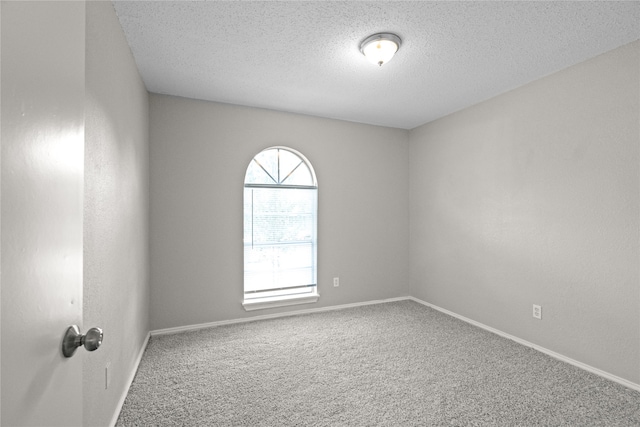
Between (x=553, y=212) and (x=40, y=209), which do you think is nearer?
(x=40, y=209)

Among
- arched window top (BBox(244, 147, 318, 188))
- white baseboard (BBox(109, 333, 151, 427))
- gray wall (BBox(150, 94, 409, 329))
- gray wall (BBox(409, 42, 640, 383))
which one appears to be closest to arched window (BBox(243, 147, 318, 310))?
arched window top (BBox(244, 147, 318, 188))

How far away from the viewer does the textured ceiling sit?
187 centimetres

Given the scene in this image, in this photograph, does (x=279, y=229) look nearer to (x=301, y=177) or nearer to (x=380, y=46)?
(x=301, y=177)

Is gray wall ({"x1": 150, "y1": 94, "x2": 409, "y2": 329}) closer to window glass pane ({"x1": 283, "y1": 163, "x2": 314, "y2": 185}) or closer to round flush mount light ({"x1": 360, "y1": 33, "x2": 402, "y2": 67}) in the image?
window glass pane ({"x1": 283, "y1": 163, "x2": 314, "y2": 185})

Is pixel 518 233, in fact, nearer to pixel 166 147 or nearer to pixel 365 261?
pixel 365 261

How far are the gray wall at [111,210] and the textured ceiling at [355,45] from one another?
1.11 ft

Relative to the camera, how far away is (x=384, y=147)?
4238 millimetres

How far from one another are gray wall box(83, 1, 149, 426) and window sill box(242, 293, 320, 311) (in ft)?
3.74

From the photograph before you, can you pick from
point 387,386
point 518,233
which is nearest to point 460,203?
point 518,233

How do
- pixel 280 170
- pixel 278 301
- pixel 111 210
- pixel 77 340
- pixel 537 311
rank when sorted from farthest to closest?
1. pixel 280 170
2. pixel 278 301
3. pixel 537 311
4. pixel 111 210
5. pixel 77 340

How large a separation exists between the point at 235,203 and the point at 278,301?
1220 millimetres

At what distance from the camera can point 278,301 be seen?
362 centimetres

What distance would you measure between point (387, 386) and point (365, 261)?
2.03m

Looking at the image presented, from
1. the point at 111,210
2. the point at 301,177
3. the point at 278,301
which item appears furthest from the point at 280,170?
the point at 111,210
